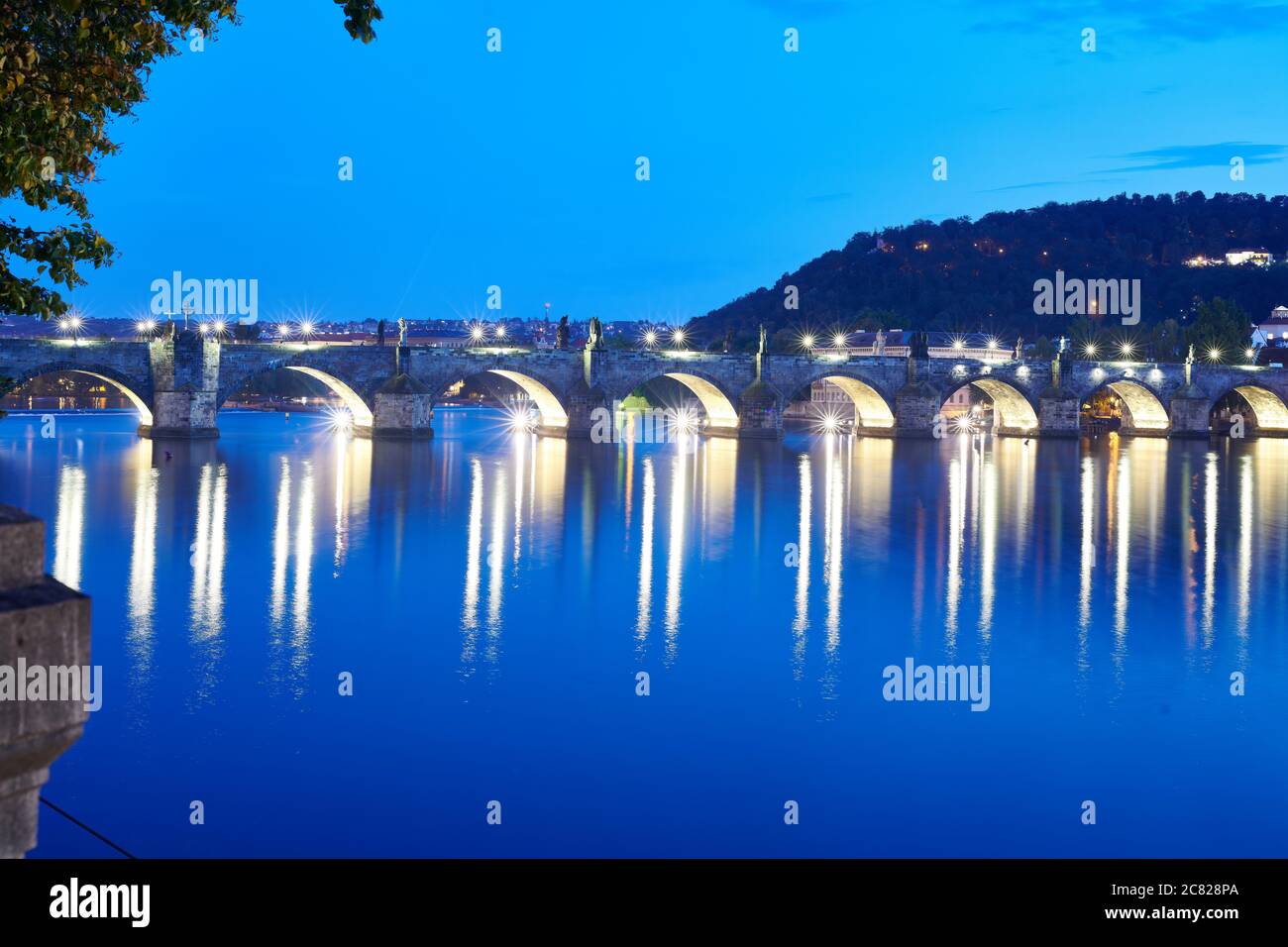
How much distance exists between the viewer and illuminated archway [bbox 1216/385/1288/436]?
260 feet

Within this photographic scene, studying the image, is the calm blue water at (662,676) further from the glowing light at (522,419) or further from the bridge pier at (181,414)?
the glowing light at (522,419)

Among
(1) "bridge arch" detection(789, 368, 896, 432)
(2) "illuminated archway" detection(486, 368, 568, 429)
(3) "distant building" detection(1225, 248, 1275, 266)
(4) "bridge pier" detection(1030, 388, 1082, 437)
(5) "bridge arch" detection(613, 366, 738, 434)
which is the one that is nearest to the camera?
(2) "illuminated archway" detection(486, 368, 568, 429)

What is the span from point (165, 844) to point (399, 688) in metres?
4.50

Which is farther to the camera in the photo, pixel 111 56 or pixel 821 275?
pixel 821 275

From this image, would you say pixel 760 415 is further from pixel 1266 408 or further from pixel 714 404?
pixel 1266 408

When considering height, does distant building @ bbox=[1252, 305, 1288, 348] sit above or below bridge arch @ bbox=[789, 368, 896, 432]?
above

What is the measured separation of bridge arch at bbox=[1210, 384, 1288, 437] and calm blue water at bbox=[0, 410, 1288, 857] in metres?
52.5

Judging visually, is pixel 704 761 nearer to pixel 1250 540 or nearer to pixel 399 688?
pixel 399 688

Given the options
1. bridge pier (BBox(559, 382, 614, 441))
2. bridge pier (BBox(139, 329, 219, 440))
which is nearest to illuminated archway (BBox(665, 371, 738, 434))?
bridge pier (BBox(559, 382, 614, 441))

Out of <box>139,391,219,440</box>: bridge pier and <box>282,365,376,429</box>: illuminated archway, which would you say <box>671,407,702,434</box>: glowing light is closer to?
<box>282,365,376,429</box>: illuminated archway

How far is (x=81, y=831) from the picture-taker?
27.9 feet

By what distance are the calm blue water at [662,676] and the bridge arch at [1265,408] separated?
52.5m

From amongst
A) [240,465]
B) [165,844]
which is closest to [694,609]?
[165,844]
